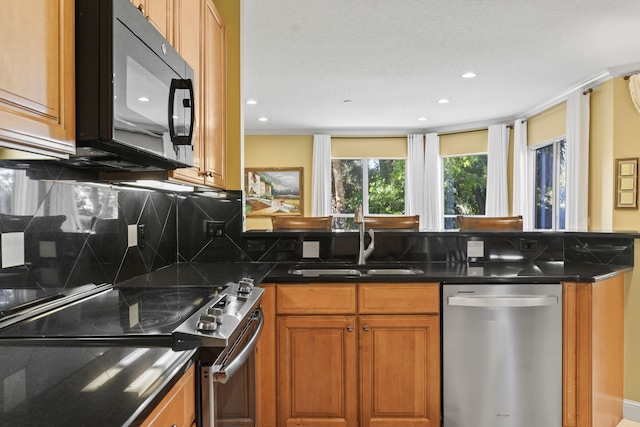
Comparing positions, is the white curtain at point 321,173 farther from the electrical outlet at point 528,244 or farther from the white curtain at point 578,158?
the electrical outlet at point 528,244

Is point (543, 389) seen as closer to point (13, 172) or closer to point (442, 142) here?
point (13, 172)

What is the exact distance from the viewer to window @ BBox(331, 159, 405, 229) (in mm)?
7473

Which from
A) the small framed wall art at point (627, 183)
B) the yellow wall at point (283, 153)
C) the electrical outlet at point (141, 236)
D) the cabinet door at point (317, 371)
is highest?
the yellow wall at point (283, 153)

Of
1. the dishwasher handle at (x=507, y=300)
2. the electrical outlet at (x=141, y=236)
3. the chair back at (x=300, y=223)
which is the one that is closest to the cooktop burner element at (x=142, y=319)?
the electrical outlet at (x=141, y=236)

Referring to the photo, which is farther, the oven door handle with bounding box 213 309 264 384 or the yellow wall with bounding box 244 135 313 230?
the yellow wall with bounding box 244 135 313 230

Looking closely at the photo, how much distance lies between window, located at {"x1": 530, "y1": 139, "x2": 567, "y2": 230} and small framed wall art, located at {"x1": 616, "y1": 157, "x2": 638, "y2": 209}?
101cm

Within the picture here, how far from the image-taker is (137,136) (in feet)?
3.67

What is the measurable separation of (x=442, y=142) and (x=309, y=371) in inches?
232

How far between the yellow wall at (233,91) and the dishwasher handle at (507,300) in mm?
1447

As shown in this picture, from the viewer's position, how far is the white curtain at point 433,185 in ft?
23.5

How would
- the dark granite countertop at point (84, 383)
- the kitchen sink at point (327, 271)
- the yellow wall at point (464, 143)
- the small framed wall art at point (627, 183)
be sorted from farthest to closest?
the yellow wall at point (464, 143) → the small framed wall art at point (627, 183) → the kitchen sink at point (327, 271) → the dark granite countertop at point (84, 383)

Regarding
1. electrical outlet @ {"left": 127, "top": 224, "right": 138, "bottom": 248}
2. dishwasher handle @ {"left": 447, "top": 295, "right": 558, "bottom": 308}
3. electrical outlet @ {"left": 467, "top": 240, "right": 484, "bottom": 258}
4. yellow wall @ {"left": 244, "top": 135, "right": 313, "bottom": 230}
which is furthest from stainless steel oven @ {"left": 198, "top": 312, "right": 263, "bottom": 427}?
yellow wall @ {"left": 244, "top": 135, "right": 313, "bottom": 230}

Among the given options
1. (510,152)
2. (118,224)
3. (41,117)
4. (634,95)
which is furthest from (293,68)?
(510,152)

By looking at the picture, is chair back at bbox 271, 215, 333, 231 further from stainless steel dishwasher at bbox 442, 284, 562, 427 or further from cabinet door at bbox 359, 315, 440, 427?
stainless steel dishwasher at bbox 442, 284, 562, 427
